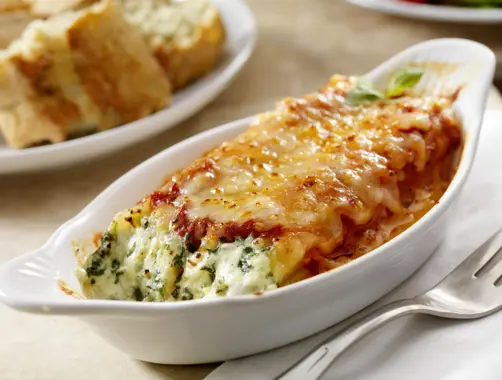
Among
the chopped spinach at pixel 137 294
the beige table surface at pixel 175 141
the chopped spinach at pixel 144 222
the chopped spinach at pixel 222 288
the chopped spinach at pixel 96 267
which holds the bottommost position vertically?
the beige table surface at pixel 175 141

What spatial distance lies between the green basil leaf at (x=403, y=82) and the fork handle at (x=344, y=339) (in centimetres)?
73

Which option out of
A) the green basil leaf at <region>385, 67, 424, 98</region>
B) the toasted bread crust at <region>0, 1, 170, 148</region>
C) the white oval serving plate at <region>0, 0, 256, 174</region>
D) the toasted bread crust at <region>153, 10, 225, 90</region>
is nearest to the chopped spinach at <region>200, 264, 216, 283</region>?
the green basil leaf at <region>385, 67, 424, 98</region>

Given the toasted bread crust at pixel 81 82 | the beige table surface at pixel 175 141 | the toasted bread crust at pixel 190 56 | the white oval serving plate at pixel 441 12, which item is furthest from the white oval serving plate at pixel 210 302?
the white oval serving plate at pixel 441 12

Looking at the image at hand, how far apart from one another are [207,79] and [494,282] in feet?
5.65

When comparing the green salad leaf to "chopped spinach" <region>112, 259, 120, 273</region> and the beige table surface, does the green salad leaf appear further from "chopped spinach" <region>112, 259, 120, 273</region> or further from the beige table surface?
"chopped spinach" <region>112, 259, 120, 273</region>

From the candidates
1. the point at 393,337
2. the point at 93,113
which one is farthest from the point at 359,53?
the point at 393,337

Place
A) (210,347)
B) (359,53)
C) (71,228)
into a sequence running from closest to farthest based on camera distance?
1. (210,347)
2. (71,228)
3. (359,53)

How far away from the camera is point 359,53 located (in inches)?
142

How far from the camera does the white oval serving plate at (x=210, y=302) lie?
58.9 inches

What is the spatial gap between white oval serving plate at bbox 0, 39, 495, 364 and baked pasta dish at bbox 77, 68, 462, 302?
53 millimetres

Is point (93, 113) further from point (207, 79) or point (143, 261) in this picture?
point (143, 261)

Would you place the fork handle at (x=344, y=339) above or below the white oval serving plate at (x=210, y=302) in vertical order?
below

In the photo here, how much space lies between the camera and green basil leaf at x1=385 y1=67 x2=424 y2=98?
227cm

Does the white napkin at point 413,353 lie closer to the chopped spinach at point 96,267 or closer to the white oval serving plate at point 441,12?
the chopped spinach at point 96,267
